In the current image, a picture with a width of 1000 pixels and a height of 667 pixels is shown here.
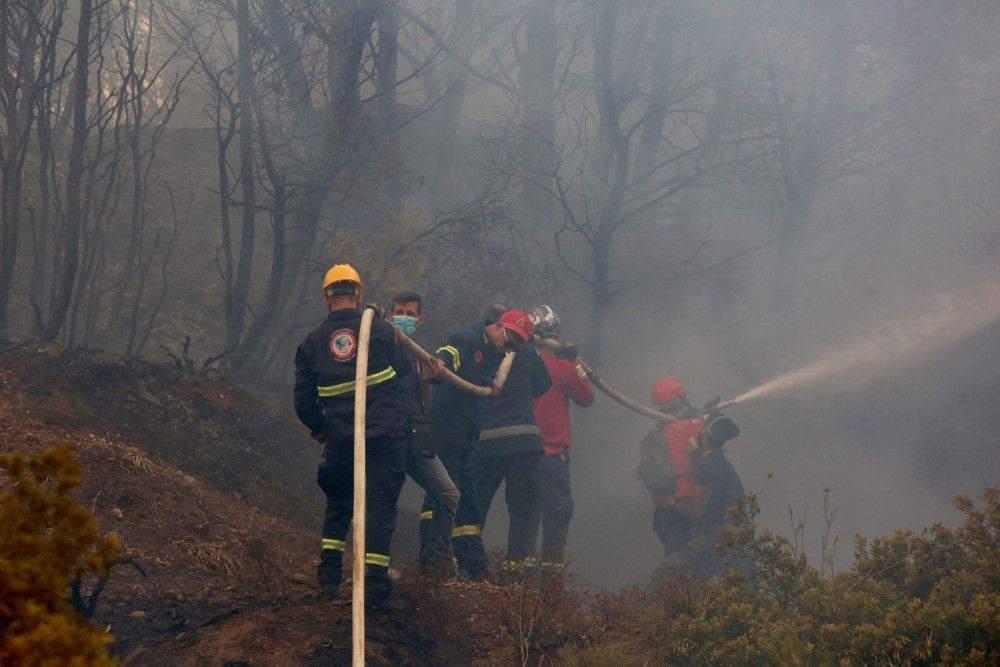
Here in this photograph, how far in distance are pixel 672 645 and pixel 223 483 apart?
4273 mm

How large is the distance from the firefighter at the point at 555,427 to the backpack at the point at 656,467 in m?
1.13

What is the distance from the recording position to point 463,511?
6.61 meters

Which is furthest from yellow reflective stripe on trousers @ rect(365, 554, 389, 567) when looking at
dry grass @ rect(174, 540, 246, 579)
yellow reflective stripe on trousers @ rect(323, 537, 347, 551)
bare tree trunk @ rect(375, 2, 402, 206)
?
bare tree trunk @ rect(375, 2, 402, 206)

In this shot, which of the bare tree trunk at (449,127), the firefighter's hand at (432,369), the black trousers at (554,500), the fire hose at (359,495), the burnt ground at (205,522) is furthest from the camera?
the bare tree trunk at (449,127)

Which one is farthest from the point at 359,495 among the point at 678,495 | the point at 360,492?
the point at 678,495

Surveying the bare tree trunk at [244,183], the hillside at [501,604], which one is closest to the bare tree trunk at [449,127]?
the bare tree trunk at [244,183]

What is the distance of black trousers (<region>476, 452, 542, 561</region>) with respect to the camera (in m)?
7.05

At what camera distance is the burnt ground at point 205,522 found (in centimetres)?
436

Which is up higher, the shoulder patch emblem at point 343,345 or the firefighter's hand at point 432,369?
the firefighter's hand at point 432,369

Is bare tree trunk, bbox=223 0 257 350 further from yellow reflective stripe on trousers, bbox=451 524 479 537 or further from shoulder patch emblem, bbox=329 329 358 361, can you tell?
shoulder patch emblem, bbox=329 329 358 361

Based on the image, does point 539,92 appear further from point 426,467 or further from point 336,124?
point 426,467

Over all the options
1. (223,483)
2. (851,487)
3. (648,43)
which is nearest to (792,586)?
(223,483)

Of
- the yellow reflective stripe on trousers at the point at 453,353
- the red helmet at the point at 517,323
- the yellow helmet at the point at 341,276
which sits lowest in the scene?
the yellow helmet at the point at 341,276

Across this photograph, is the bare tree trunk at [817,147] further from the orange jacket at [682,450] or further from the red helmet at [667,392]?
the orange jacket at [682,450]
